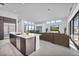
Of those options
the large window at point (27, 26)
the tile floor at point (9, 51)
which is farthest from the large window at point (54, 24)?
the tile floor at point (9, 51)

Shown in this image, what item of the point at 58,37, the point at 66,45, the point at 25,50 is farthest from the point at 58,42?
the point at 25,50

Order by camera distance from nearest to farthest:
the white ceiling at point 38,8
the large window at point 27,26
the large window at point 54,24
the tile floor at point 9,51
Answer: the tile floor at point 9,51 → the white ceiling at point 38,8 → the large window at point 54,24 → the large window at point 27,26

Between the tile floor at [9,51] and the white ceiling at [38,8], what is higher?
the white ceiling at [38,8]

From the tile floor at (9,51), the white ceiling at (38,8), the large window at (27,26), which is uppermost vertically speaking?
the white ceiling at (38,8)

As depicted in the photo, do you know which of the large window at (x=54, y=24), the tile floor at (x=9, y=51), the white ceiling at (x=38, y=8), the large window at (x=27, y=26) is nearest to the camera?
the tile floor at (x=9, y=51)

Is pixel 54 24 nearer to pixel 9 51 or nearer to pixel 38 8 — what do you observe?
pixel 38 8

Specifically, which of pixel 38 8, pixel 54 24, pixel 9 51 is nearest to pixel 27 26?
pixel 54 24

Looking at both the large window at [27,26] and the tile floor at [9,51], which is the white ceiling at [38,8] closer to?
the tile floor at [9,51]

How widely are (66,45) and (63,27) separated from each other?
6941 mm

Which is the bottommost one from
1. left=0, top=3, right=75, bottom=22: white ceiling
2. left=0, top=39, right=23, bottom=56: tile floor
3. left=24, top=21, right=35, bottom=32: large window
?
left=0, top=39, right=23, bottom=56: tile floor

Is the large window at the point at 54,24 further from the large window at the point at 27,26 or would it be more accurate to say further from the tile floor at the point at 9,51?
the tile floor at the point at 9,51

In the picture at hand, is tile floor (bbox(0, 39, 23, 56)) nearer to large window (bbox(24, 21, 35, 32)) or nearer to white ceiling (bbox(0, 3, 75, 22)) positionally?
white ceiling (bbox(0, 3, 75, 22))

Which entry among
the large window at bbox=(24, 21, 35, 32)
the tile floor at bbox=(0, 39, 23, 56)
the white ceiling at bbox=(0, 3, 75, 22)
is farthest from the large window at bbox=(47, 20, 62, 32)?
the tile floor at bbox=(0, 39, 23, 56)

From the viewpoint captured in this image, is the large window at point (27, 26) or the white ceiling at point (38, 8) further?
the large window at point (27, 26)
